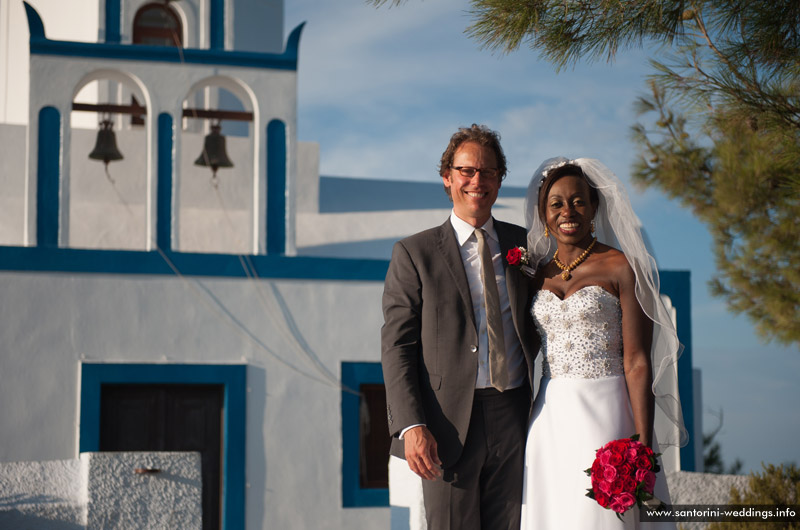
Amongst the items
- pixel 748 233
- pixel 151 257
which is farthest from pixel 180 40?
pixel 748 233

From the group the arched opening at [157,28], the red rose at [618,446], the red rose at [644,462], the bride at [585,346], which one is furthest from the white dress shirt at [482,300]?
the arched opening at [157,28]

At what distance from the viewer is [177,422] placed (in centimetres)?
787

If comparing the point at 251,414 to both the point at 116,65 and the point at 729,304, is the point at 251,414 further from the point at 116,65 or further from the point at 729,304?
the point at 729,304

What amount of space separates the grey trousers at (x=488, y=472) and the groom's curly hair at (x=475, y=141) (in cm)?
80

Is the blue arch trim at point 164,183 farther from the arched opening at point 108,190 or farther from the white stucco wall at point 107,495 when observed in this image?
the white stucco wall at point 107,495

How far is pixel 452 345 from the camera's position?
3439 mm

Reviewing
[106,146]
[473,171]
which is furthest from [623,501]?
[106,146]

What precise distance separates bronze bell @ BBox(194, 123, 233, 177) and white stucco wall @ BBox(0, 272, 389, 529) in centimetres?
154

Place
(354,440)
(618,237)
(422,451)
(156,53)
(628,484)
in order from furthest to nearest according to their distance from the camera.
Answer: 1. (156,53)
2. (354,440)
3. (618,237)
4. (422,451)
5. (628,484)

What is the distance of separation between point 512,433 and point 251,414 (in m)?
4.71

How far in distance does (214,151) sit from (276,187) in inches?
42.8

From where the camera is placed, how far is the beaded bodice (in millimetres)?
3438

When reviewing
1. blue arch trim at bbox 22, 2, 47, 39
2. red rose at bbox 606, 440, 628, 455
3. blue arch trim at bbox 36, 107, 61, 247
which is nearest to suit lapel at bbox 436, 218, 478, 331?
red rose at bbox 606, 440, 628, 455

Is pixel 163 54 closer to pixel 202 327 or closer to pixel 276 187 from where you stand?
pixel 276 187
